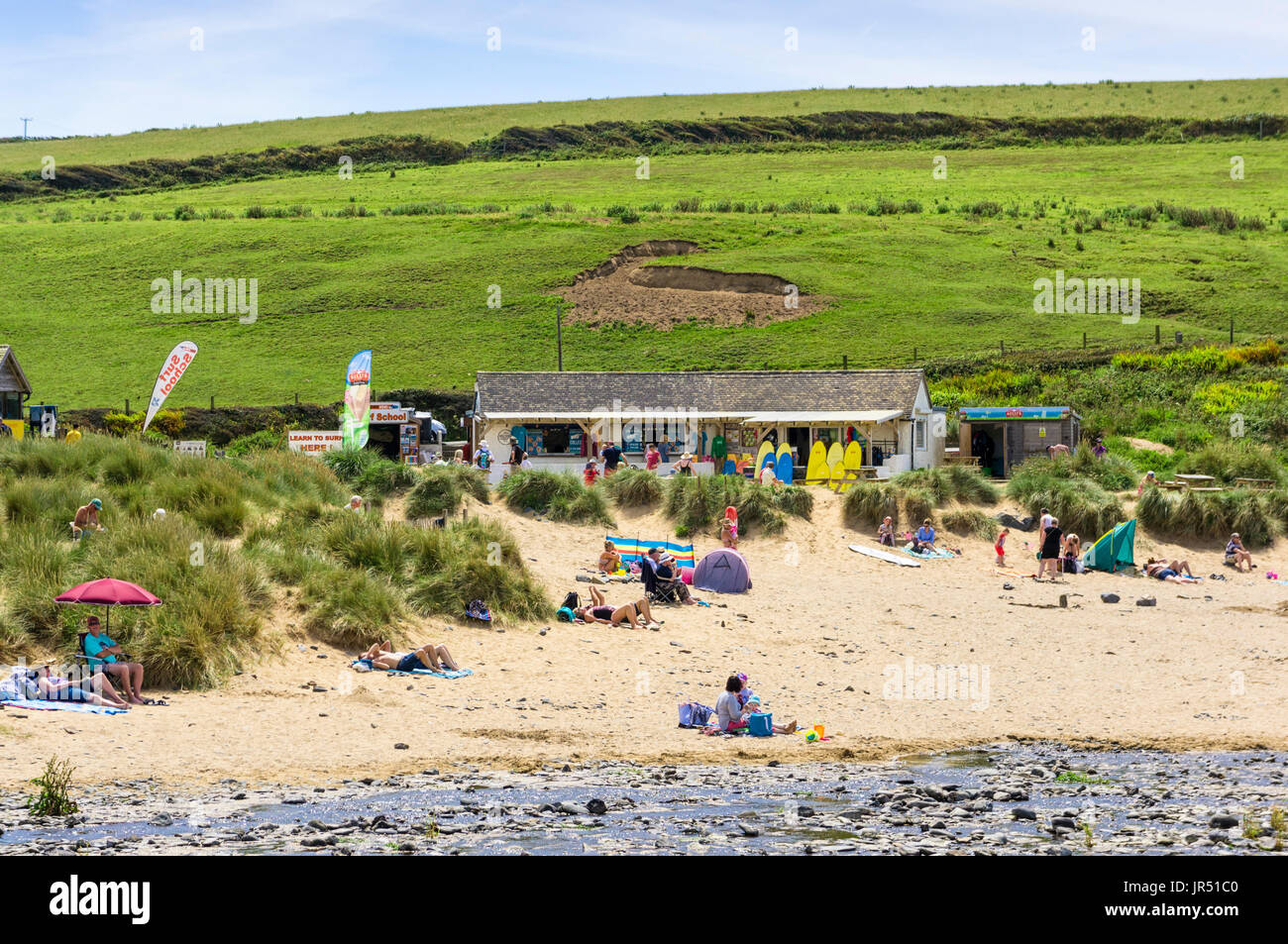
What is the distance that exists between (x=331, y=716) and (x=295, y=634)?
2619 millimetres

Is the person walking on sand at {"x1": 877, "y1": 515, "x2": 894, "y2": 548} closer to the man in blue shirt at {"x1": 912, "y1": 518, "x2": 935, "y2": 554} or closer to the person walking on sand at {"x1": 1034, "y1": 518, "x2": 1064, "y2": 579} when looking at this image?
the man in blue shirt at {"x1": 912, "y1": 518, "x2": 935, "y2": 554}

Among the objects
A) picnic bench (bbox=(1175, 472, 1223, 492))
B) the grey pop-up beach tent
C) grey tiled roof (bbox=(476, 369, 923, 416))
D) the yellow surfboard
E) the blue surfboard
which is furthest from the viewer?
grey tiled roof (bbox=(476, 369, 923, 416))

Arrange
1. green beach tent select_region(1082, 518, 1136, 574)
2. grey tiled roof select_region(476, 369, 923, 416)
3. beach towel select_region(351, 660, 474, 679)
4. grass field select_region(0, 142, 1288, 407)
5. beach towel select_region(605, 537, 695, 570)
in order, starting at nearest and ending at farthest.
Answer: beach towel select_region(351, 660, 474, 679) < beach towel select_region(605, 537, 695, 570) < green beach tent select_region(1082, 518, 1136, 574) < grey tiled roof select_region(476, 369, 923, 416) < grass field select_region(0, 142, 1288, 407)

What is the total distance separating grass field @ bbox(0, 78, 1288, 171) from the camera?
397 feet

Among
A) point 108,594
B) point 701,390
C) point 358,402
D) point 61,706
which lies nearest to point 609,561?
point 358,402

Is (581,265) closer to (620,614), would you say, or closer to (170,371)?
(170,371)

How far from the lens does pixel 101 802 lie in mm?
9492

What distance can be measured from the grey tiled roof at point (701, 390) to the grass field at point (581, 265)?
1637 cm

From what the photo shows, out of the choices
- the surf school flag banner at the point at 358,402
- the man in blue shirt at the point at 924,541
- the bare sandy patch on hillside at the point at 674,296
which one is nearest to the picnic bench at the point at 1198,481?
the man in blue shirt at the point at 924,541

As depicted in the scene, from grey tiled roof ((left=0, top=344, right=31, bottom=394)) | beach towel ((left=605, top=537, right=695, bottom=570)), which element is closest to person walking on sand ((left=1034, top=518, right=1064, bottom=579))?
beach towel ((left=605, top=537, right=695, bottom=570))

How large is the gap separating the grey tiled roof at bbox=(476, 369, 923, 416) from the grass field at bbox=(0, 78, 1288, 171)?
284 ft

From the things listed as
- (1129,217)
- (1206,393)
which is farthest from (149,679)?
(1129,217)

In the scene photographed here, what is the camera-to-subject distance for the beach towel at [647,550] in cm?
2230
